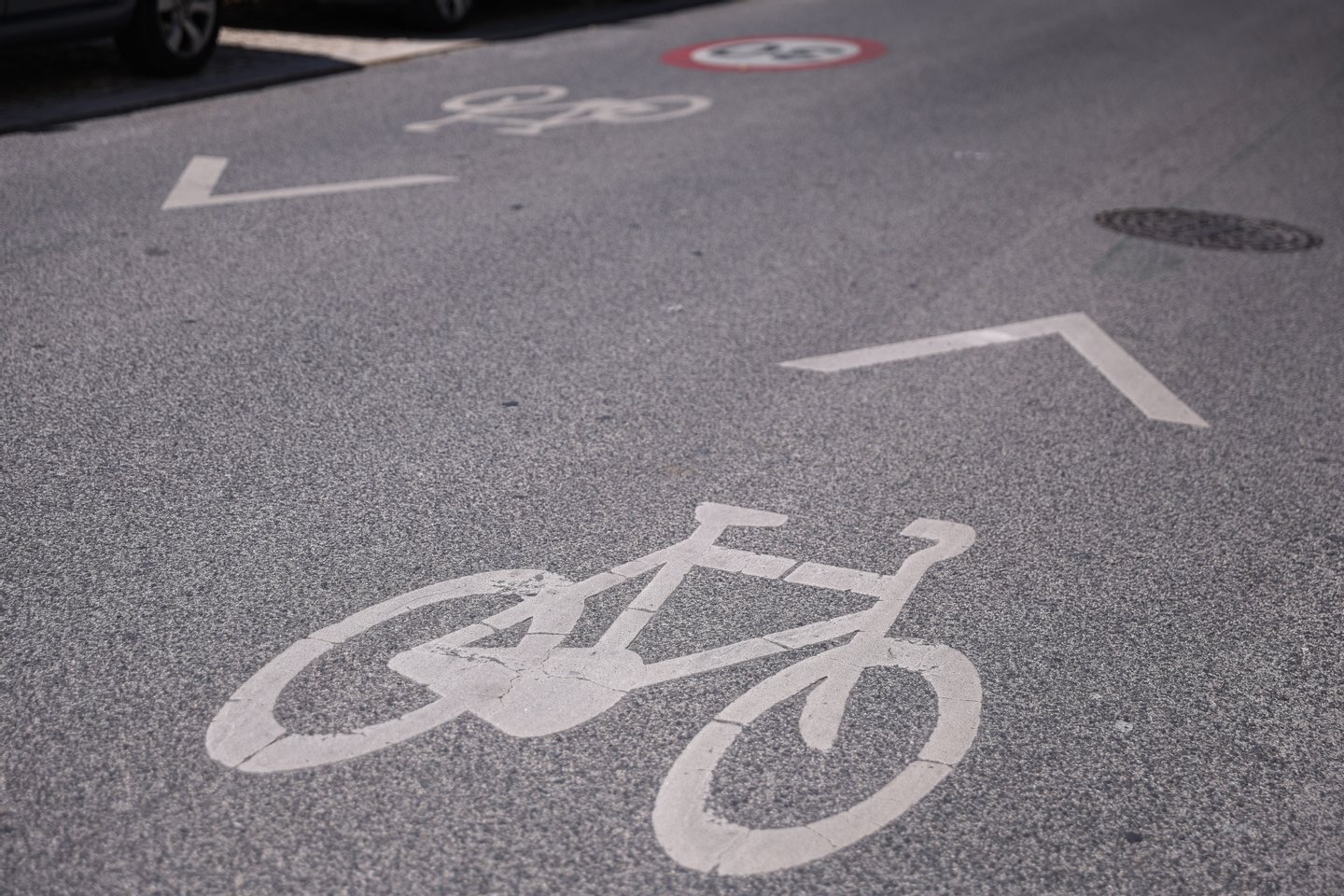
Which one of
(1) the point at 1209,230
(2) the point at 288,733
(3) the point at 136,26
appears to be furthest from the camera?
(3) the point at 136,26

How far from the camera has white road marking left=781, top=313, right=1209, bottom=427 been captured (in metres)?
5.07

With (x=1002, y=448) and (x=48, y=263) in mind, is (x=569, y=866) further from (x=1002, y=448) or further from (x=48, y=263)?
(x=48, y=263)

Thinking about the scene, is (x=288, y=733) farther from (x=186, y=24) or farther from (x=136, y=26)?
(x=186, y=24)

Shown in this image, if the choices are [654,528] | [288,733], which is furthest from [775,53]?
[288,733]

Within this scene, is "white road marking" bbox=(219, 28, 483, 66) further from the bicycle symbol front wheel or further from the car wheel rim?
the bicycle symbol front wheel

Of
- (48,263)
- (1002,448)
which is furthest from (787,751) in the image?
(48,263)

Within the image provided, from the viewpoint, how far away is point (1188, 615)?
11.9ft

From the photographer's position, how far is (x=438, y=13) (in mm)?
12680

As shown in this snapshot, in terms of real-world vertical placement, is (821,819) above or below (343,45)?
below

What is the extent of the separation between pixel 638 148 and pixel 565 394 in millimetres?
4263

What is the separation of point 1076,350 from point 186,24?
25.0 ft

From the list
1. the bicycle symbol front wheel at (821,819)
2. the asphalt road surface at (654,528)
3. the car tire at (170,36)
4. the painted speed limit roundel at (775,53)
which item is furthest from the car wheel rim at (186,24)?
the bicycle symbol front wheel at (821,819)

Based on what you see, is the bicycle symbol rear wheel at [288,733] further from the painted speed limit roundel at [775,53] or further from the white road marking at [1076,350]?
the painted speed limit roundel at [775,53]

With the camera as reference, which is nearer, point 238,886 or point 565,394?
point 238,886
